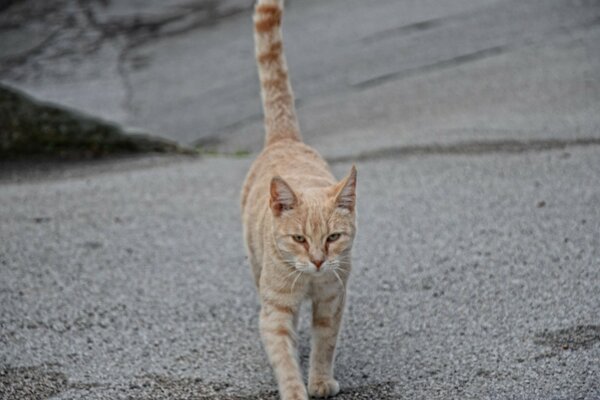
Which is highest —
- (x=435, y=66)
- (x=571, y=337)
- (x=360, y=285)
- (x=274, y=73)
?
(x=274, y=73)


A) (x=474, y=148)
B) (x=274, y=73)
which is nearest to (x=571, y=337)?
(x=274, y=73)

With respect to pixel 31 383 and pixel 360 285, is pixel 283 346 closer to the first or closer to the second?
pixel 31 383

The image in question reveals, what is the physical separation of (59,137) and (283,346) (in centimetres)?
534

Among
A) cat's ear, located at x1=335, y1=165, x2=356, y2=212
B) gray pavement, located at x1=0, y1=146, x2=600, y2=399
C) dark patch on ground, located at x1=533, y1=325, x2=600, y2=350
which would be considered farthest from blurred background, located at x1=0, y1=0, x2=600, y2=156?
cat's ear, located at x1=335, y1=165, x2=356, y2=212

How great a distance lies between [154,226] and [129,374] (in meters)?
2.50

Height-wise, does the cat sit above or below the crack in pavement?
above

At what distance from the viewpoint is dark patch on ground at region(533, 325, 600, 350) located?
4.69 meters

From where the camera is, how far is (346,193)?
459cm

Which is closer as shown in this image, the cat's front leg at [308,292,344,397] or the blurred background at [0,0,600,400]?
the cat's front leg at [308,292,344,397]

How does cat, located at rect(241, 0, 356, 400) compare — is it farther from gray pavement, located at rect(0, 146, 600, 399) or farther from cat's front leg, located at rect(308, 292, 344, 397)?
gray pavement, located at rect(0, 146, 600, 399)

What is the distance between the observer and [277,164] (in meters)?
5.38

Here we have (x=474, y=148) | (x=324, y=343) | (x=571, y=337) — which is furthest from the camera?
(x=474, y=148)

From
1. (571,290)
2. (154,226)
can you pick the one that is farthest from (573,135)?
(154,226)

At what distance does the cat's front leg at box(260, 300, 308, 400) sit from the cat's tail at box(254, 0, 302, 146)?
1.54 metres
